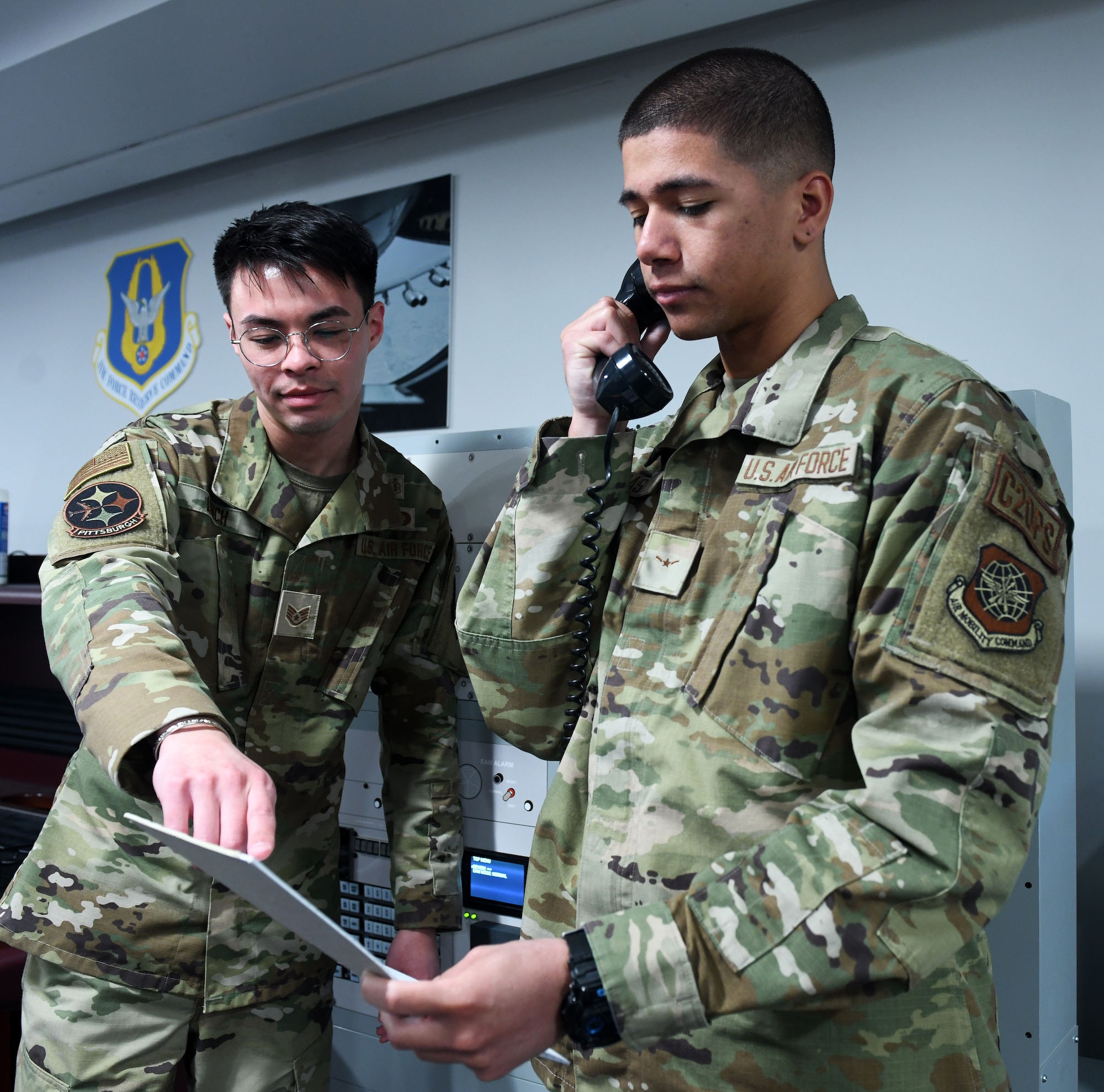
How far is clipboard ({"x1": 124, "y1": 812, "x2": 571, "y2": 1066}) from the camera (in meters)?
0.58

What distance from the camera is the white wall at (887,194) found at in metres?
1.63

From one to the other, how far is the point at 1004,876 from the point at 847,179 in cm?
154

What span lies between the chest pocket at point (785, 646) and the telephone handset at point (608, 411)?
17cm

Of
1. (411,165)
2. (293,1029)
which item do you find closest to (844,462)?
(293,1029)

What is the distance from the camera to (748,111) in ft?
2.90

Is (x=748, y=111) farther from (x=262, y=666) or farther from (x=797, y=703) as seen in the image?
(x=262, y=666)

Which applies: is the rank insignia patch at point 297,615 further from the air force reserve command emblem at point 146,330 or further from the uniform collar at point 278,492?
the air force reserve command emblem at point 146,330

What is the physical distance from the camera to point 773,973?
667mm

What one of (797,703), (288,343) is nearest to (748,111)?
(797,703)

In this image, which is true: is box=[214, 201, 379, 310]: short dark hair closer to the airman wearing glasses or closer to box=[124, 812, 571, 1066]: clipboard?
the airman wearing glasses

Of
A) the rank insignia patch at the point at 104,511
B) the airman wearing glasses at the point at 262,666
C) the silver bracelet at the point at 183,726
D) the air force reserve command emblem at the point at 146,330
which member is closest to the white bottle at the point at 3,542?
the air force reserve command emblem at the point at 146,330

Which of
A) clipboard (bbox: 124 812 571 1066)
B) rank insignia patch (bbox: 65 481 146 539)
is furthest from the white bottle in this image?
clipboard (bbox: 124 812 571 1066)

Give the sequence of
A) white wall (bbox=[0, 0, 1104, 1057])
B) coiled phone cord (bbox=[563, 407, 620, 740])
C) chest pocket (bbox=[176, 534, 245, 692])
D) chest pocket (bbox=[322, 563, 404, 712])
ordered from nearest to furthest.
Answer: coiled phone cord (bbox=[563, 407, 620, 740]) < chest pocket (bbox=[176, 534, 245, 692]) < chest pocket (bbox=[322, 563, 404, 712]) < white wall (bbox=[0, 0, 1104, 1057])

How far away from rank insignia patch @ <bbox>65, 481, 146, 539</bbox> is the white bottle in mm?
1288
